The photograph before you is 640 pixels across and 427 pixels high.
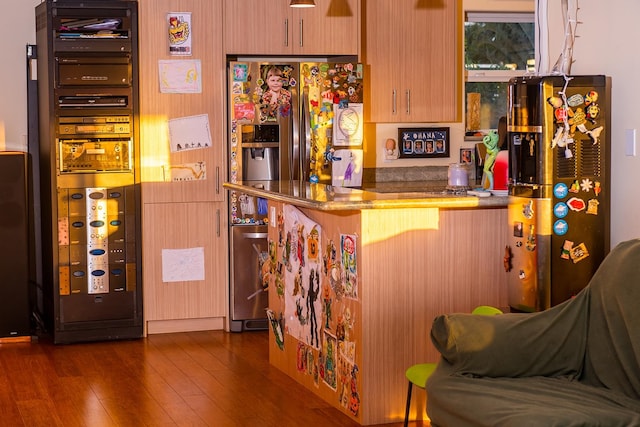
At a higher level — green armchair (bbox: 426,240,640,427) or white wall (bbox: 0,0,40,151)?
white wall (bbox: 0,0,40,151)

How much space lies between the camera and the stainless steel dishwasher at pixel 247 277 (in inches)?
260

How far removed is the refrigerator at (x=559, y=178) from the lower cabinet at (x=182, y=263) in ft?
8.75

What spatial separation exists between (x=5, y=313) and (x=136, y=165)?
1239 mm

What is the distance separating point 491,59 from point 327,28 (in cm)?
157

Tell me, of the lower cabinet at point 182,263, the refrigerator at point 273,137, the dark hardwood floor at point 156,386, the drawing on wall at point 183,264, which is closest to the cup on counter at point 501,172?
the dark hardwood floor at point 156,386

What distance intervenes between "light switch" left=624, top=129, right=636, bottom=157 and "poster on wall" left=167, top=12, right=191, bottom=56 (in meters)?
3.08

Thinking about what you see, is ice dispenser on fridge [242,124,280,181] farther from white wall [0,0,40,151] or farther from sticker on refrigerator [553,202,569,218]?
sticker on refrigerator [553,202,569,218]

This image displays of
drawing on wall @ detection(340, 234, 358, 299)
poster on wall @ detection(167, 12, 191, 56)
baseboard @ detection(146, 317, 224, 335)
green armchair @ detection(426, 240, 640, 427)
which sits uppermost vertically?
poster on wall @ detection(167, 12, 191, 56)

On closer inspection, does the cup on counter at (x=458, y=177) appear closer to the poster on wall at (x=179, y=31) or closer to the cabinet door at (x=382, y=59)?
the cabinet door at (x=382, y=59)

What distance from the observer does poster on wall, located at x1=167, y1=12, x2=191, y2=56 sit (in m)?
6.43

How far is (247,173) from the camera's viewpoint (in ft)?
21.6

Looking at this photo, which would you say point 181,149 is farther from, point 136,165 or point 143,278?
point 143,278

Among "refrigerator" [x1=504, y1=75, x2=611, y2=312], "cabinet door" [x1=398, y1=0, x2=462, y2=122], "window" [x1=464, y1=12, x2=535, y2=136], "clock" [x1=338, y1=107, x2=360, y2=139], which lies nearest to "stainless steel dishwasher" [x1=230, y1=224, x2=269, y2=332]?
"clock" [x1=338, y1=107, x2=360, y2=139]

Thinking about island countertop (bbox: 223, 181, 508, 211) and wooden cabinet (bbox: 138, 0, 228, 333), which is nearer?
island countertop (bbox: 223, 181, 508, 211)
